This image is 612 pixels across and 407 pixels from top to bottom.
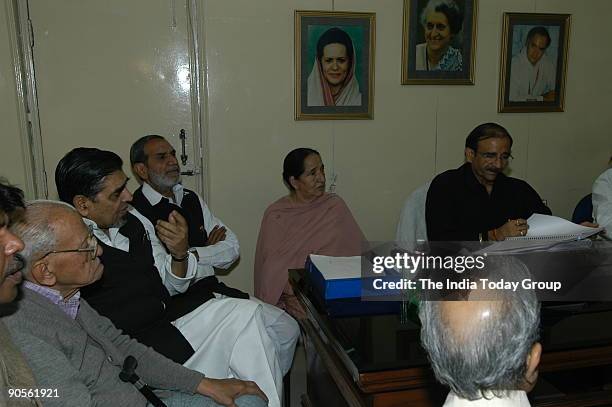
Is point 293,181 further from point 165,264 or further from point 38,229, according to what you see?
point 38,229

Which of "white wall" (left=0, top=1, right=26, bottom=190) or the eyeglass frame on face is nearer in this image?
the eyeglass frame on face

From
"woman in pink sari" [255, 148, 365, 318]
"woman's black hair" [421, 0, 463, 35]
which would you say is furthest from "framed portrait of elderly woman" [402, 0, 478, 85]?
"woman in pink sari" [255, 148, 365, 318]

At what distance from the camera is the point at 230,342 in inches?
87.0

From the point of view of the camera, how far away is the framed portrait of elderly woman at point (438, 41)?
3670 mm

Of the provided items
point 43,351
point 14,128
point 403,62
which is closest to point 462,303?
point 43,351

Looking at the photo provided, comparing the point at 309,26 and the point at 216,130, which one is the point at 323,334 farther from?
the point at 309,26

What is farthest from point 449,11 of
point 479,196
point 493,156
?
point 479,196

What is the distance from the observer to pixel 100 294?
73.9 inches

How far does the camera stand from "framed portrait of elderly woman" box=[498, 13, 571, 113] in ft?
12.6

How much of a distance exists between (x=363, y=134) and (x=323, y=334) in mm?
2342

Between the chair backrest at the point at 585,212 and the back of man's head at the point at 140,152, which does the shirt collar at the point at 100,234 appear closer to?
the back of man's head at the point at 140,152

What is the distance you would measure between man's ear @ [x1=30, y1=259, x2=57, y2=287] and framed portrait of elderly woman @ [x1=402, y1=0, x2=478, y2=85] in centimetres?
298

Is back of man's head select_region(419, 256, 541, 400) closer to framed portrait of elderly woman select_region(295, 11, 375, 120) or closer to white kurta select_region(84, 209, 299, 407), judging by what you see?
white kurta select_region(84, 209, 299, 407)

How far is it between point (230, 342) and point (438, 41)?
2.75 m
